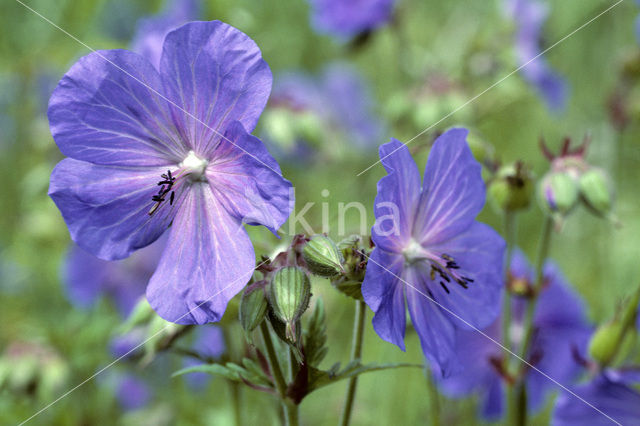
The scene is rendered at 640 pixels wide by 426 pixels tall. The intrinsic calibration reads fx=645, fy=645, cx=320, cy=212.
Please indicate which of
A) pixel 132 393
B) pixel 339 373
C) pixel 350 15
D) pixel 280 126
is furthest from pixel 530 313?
pixel 350 15

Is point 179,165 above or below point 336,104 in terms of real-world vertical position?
below

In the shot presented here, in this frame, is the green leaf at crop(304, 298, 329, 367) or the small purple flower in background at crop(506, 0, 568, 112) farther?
the small purple flower in background at crop(506, 0, 568, 112)

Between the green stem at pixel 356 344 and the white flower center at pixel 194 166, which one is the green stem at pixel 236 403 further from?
the white flower center at pixel 194 166

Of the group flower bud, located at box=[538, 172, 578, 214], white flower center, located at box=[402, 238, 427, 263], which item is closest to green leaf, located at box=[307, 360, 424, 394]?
white flower center, located at box=[402, 238, 427, 263]

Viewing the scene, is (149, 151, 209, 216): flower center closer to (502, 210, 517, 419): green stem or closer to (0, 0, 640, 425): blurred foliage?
(0, 0, 640, 425): blurred foliage

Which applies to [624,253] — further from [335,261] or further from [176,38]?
[176,38]

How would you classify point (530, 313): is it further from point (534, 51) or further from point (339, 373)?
point (534, 51)

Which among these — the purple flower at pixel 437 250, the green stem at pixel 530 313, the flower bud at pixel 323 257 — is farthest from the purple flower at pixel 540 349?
the flower bud at pixel 323 257
